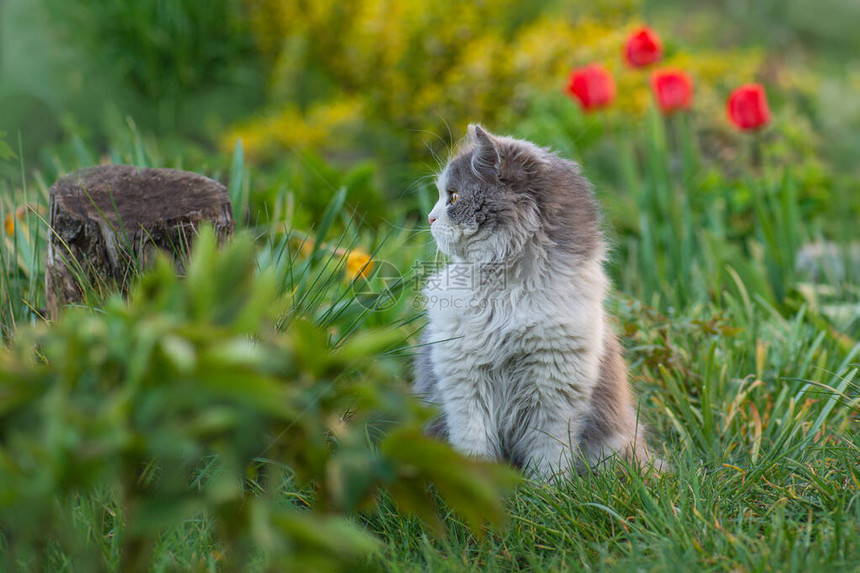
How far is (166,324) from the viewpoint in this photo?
42.9 inches

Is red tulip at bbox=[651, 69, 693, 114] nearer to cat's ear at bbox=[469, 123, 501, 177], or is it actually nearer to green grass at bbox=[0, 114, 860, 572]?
green grass at bbox=[0, 114, 860, 572]

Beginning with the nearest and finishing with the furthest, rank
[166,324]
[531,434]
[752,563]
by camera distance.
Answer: [166,324] → [752,563] → [531,434]

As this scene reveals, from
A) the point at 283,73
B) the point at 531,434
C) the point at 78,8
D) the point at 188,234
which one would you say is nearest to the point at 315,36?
the point at 283,73

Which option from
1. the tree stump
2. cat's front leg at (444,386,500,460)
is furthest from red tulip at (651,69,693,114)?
the tree stump

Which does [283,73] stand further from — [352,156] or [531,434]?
[531,434]

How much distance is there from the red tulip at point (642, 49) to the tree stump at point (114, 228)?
290cm

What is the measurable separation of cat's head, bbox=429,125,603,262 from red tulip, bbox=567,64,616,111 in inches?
89.1

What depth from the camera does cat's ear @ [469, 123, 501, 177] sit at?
2.16 metres

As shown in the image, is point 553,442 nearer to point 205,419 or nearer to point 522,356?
point 522,356

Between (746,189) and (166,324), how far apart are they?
15.0 feet

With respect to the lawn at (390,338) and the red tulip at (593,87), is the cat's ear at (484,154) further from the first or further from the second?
the red tulip at (593,87)

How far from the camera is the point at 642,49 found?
427 cm

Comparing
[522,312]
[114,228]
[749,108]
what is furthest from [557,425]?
[749,108]

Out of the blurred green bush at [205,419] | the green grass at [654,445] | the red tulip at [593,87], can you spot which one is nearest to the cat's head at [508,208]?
the green grass at [654,445]
